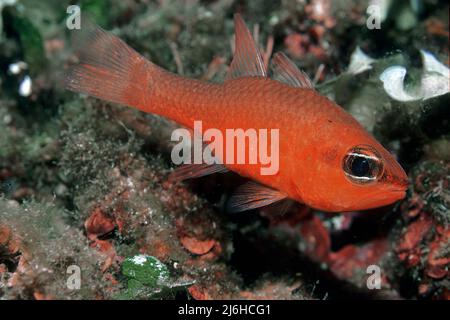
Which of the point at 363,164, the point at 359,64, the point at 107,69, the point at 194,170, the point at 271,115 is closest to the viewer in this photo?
the point at 363,164

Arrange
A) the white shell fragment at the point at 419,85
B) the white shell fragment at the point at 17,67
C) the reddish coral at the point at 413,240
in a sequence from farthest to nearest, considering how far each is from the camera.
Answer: the white shell fragment at the point at 17,67, the reddish coral at the point at 413,240, the white shell fragment at the point at 419,85

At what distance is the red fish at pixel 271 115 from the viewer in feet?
9.97

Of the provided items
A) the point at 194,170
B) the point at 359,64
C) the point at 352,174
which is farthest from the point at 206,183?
the point at 359,64

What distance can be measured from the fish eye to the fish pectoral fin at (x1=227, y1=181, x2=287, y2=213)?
2.05ft

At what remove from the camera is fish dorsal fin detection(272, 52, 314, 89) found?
137 inches

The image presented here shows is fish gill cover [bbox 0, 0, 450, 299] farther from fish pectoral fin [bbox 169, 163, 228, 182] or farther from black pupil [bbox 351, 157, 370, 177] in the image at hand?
black pupil [bbox 351, 157, 370, 177]

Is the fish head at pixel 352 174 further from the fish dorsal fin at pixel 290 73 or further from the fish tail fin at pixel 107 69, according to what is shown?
the fish tail fin at pixel 107 69

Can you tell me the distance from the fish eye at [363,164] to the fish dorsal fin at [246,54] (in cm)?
112

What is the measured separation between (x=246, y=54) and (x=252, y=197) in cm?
124

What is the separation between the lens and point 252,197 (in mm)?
3422

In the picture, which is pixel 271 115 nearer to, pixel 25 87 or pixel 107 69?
pixel 107 69

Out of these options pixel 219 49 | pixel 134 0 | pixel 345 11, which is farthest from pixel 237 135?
pixel 134 0

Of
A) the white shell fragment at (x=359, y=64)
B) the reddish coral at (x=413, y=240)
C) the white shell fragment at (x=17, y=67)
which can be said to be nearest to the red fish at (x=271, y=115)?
the white shell fragment at (x=359, y=64)

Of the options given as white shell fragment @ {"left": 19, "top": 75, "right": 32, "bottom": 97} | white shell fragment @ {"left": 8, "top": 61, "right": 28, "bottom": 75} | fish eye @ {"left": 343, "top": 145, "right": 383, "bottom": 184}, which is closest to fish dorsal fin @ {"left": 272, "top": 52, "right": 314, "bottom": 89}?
fish eye @ {"left": 343, "top": 145, "right": 383, "bottom": 184}
